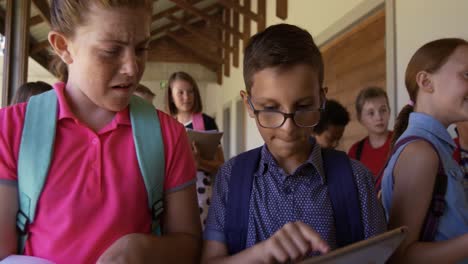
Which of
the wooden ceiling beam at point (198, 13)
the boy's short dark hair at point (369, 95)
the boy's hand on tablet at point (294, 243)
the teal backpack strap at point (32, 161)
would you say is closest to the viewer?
the boy's hand on tablet at point (294, 243)

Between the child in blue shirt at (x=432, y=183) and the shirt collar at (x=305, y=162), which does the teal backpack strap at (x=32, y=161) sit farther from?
the child in blue shirt at (x=432, y=183)

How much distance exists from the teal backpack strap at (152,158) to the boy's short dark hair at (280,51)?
0.26m

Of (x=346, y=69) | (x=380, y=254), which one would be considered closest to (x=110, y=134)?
(x=380, y=254)

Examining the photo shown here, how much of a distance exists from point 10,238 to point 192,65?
11587mm

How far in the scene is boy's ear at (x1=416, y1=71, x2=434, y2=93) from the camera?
1.38m

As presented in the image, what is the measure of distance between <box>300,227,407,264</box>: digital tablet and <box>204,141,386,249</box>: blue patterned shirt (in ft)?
0.72

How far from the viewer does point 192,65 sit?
40.2 ft

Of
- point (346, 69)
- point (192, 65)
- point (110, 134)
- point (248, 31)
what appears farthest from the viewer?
point (192, 65)

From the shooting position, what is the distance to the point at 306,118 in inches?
38.8

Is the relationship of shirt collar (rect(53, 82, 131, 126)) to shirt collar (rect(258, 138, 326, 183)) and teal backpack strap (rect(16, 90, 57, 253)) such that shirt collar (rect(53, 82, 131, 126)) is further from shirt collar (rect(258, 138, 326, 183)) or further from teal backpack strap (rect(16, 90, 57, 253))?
shirt collar (rect(258, 138, 326, 183))

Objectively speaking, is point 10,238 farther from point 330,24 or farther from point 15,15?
point 330,24

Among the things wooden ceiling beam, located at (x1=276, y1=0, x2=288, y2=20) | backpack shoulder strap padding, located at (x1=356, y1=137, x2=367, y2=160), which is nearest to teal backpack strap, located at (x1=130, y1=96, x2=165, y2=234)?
backpack shoulder strap padding, located at (x1=356, y1=137, x2=367, y2=160)

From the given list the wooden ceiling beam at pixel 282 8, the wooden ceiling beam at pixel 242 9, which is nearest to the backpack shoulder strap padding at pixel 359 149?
the wooden ceiling beam at pixel 282 8

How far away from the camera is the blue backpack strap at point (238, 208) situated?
3.21ft
